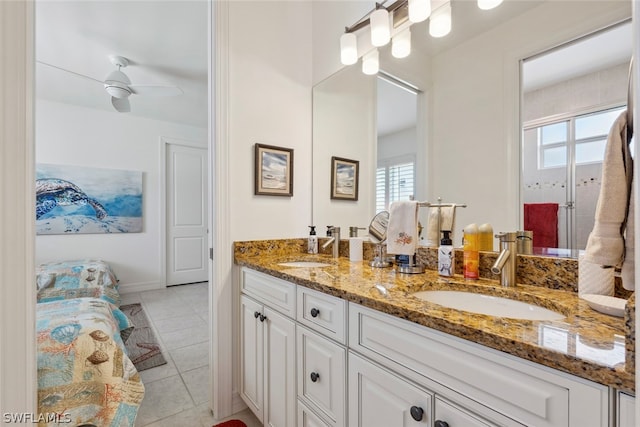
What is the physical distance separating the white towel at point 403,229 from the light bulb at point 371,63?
913mm

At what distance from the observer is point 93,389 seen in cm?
131

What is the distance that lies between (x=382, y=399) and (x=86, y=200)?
4.55 meters

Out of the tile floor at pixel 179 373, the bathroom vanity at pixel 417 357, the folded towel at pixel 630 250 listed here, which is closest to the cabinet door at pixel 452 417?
the bathroom vanity at pixel 417 357

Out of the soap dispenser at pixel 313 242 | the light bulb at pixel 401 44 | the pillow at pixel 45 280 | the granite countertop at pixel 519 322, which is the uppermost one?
the light bulb at pixel 401 44

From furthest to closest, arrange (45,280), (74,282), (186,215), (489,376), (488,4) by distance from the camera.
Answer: (186,215) < (74,282) < (45,280) < (488,4) < (489,376)

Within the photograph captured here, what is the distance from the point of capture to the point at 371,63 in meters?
1.72

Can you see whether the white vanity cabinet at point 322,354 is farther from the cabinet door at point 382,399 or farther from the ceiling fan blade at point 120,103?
the ceiling fan blade at point 120,103

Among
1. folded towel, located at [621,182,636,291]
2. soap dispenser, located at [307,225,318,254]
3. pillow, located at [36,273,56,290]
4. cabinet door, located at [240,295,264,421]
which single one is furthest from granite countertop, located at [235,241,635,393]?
pillow, located at [36,273,56,290]

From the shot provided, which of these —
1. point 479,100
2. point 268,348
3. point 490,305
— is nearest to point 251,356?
point 268,348

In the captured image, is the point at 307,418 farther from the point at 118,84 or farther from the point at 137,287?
the point at 137,287

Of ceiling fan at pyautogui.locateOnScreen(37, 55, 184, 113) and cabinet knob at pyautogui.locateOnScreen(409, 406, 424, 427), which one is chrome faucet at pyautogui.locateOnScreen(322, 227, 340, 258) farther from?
ceiling fan at pyautogui.locateOnScreen(37, 55, 184, 113)

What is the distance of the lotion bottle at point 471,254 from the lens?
43.9 inches

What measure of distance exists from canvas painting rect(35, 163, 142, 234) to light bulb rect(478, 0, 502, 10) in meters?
4.51

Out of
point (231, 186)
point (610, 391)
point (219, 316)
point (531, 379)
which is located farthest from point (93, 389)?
point (610, 391)
